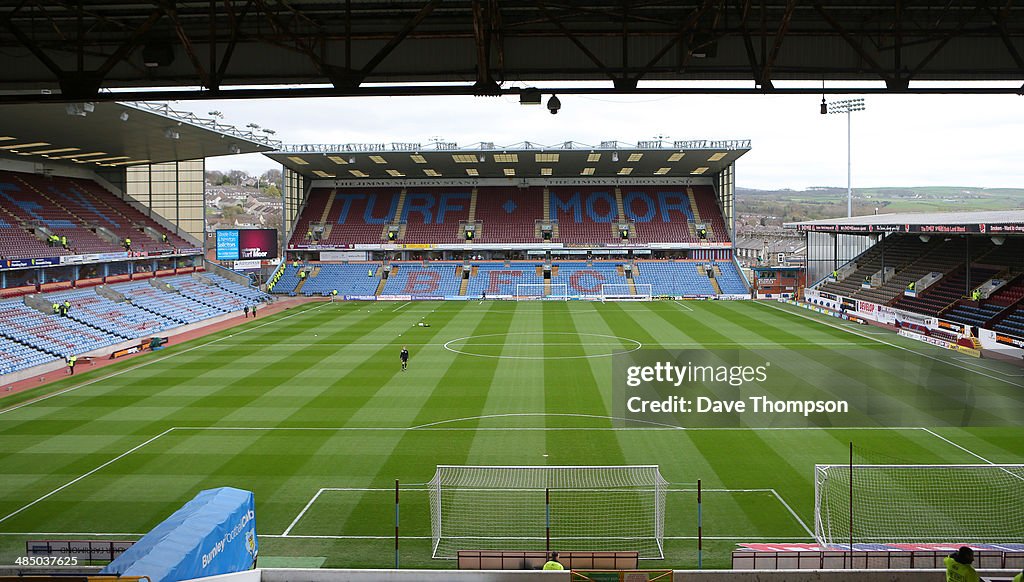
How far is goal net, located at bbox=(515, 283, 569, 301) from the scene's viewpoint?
6222 centimetres

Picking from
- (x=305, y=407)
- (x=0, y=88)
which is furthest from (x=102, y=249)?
(x=0, y=88)

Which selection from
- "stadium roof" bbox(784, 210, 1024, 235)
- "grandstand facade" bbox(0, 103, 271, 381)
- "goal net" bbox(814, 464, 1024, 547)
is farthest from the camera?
"grandstand facade" bbox(0, 103, 271, 381)

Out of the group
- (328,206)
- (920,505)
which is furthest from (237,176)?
(920,505)

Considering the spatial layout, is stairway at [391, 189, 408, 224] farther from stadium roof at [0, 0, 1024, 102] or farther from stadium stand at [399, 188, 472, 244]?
stadium roof at [0, 0, 1024, 102]

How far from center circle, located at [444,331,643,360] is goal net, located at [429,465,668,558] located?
51.4ft

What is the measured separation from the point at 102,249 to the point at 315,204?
2895 cm

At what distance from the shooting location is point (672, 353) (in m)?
32.7

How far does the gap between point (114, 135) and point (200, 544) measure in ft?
118

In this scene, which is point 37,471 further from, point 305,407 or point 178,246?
point 178,246

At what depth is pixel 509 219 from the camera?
70.8 metres

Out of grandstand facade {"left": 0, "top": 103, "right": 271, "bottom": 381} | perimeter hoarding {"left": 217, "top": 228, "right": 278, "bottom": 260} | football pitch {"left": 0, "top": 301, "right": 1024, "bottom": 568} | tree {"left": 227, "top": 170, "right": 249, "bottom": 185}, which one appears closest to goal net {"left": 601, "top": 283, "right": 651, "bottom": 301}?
football pitch {"left": 0, "top": 301, "right": 1024, "bottom": 568}

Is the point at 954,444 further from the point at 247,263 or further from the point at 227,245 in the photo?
the point at 227,245

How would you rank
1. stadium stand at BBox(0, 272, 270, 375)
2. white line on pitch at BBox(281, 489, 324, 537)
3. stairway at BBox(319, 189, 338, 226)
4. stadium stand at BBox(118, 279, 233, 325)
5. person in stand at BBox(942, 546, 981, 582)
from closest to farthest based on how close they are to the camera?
person in stand at BBox(942, 546, 981, 582) → white line on pitch at BBox(281, 489, 324, 537) → stadium stand at BBox(0, 272, 270, 375) → stadium stand at BBox(118, 279, 233, 325) → stairway at BBox(319, 189, 338, 226)

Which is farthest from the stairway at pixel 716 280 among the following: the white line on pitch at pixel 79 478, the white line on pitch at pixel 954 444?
the white line on pitch at pixel 79 478
